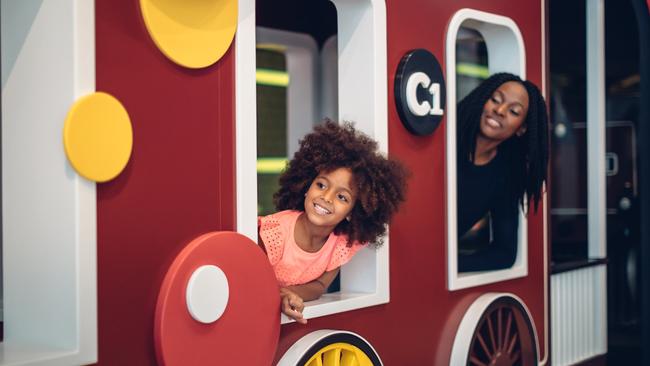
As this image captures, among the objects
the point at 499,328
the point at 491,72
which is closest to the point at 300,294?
the point at 499,328

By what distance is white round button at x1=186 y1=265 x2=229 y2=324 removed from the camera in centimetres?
220

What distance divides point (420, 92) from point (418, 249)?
66cm

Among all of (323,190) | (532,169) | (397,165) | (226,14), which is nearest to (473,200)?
(532,169)

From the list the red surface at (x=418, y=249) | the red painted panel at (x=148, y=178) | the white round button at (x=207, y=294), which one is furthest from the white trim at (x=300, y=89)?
the white round button at (x=207, y=294)

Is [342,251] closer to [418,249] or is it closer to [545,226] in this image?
[418,249]

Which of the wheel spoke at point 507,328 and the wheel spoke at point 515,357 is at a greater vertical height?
the wheel spoke at point 507,328

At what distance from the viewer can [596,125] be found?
4820 mm

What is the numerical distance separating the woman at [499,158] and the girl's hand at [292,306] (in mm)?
1317

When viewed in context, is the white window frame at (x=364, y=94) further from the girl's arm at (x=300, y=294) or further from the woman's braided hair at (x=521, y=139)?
the woman's braided hair at (x=521, y=139)

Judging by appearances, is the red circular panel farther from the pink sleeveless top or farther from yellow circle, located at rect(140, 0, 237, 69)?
yellow circle, located at rect(140, 0, 237, 69)

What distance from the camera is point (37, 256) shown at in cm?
207

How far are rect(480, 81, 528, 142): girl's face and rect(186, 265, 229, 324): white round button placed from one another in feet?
5.81

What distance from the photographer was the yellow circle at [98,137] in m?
1.95

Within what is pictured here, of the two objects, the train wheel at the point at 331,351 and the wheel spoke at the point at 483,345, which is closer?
the train wheel at the point at 331,351
